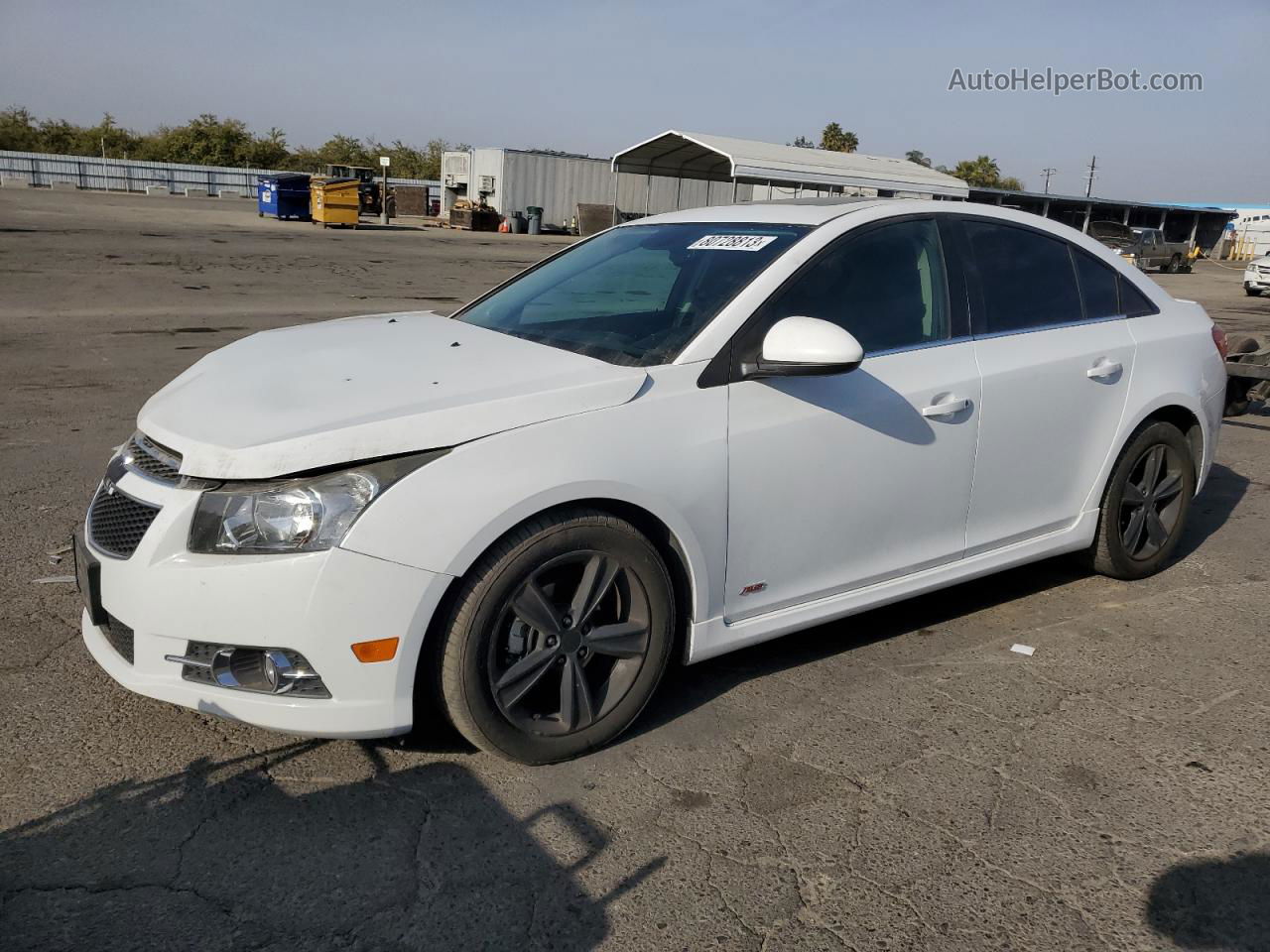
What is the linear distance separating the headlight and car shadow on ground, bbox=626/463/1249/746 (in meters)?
1.21

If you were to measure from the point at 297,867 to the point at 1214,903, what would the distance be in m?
2.28

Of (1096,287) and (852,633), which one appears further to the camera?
(1096,287)

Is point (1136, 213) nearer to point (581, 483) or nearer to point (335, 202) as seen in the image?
point (335, 202)

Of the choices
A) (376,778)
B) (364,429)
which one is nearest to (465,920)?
(376,778)

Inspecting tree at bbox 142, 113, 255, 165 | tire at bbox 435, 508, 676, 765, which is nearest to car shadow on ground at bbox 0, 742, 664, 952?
tire at bbox 435, 508, 676, 765

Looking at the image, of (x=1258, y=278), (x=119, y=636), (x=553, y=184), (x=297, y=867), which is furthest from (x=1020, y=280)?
(x=553, y=184)

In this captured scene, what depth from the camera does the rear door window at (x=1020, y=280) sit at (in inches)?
158

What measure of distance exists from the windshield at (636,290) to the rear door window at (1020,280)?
2.80ft

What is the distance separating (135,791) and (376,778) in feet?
2.10

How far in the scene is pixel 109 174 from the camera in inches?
2203

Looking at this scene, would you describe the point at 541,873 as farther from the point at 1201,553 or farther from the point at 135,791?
the point at 1201,553

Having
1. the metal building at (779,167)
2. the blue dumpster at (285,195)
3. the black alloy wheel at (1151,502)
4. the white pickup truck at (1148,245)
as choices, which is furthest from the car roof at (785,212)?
the blue dumpster at (285,195)

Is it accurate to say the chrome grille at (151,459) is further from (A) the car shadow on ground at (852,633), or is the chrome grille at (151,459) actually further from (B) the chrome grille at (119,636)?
(A) the car shadow on ground at (852,633)

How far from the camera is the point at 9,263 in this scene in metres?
17.0
